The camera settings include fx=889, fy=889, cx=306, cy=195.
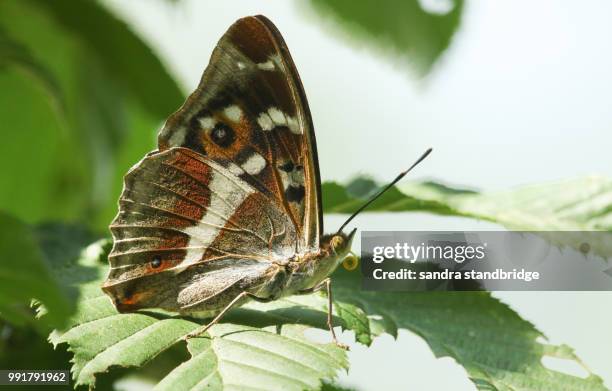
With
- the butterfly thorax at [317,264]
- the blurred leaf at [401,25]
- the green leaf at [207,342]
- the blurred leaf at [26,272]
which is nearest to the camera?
the blurred leaf at [26,272]

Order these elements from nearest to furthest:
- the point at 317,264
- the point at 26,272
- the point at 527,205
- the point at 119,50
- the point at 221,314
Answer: the point at 26,272 < the point at 221,314 < the point at 317,264 < the point at 527,205 < the point at 119,50

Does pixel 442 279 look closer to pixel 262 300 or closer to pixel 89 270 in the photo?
pixel 262 300

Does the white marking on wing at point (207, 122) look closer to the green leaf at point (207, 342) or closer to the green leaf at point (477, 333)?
the green leaf at point (207, 342)

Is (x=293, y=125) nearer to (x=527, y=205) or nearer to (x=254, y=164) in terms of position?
(x=254, y=164)

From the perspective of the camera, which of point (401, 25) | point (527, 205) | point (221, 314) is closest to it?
point (221, 314)

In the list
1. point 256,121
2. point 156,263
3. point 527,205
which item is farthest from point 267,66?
point 527,205

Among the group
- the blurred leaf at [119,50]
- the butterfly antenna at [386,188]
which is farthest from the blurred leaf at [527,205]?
the blurred leaf at [119,50]

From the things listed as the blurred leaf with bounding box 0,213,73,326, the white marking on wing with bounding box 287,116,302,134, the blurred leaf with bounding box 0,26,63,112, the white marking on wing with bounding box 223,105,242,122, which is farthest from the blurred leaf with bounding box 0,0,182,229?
the blurred leaf with bounding box 0,213,73,326

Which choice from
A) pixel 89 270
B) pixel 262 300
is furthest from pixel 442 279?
pixel 89 270

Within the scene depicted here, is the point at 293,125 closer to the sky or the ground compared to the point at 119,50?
closer to the ground
